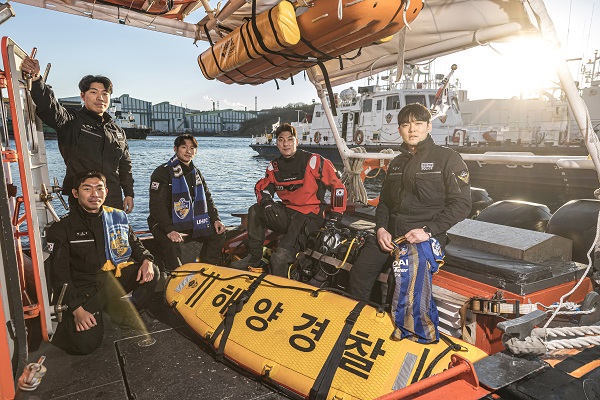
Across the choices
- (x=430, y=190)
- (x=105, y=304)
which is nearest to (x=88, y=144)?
(x=105, y=304)

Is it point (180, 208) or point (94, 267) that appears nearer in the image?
point (94, 267)

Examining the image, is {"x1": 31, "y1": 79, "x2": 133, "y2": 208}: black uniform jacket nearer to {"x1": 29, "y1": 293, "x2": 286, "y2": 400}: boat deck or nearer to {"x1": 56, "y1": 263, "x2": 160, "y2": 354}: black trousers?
{"x1": 56, "y1": 263, "x2": 160, "y2": 354}: black trousers

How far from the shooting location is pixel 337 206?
4.21 meters

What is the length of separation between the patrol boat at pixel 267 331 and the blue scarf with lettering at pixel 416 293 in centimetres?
13

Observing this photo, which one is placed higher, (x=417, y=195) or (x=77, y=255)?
(x=417, y=195)

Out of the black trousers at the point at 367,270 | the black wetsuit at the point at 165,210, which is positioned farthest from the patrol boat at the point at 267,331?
the black wetsuit at the point at 165,210

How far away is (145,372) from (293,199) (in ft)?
7.25

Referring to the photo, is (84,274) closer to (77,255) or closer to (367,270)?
(77,255)

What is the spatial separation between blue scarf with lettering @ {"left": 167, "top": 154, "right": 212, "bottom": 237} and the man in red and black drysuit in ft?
2.06

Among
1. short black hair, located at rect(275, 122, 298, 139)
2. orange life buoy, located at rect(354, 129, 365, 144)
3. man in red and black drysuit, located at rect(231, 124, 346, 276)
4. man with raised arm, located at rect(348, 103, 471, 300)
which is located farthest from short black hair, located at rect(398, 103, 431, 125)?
orange life buoy, located at rect(354, 129, 365, 144)

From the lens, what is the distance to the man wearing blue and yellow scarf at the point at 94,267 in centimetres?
300

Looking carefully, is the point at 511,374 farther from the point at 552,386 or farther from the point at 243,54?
the point at 243,54

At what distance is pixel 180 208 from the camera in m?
4.45

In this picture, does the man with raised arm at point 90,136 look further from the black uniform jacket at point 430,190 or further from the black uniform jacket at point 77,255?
the black uniform jacket at point 430,190
